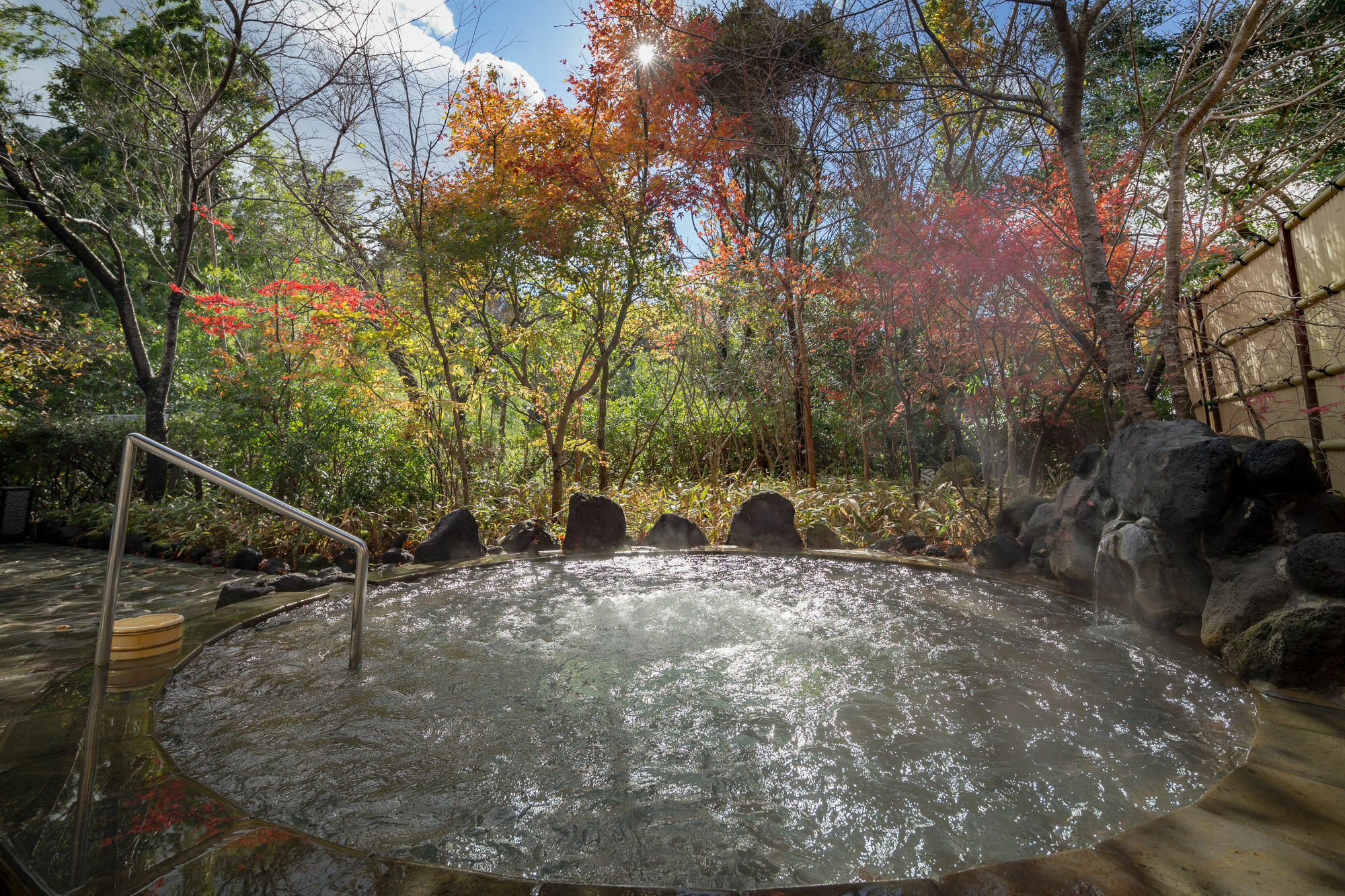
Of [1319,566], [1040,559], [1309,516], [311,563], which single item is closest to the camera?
[1319,566]

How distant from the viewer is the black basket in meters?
7.18

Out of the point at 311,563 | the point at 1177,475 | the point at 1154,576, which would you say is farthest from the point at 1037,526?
the point at 311,563

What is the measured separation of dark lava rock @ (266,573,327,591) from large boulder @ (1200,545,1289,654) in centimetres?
538

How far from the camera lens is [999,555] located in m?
4.60

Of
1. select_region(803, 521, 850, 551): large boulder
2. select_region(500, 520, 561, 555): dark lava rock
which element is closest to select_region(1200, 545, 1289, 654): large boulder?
select_region(803, 521, 850, 551): large boulder

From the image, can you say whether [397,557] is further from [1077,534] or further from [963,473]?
[963,473]

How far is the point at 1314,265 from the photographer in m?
3.95

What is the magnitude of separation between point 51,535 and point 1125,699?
10.4 metres

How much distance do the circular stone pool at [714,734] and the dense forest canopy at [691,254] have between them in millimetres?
2279

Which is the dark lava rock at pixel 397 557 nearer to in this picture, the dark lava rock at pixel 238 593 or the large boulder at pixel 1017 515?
the dark lava rock at pixel 238 593

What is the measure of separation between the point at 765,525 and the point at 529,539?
223 cm

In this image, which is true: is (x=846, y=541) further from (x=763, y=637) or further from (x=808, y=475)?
(x=763, y=637)

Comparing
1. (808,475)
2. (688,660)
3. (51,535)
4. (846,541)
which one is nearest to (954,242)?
(846,541)

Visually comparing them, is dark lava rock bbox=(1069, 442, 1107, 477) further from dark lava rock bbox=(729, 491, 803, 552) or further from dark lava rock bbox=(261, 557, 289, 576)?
dark lava rock bbox=(261, 557, 289, 576)
